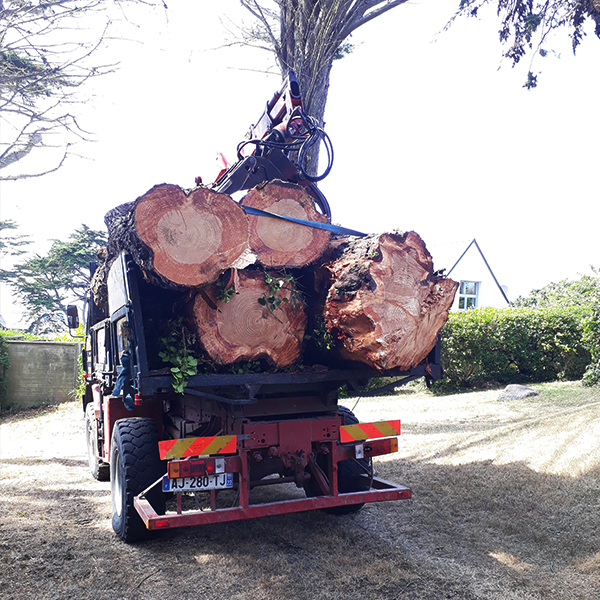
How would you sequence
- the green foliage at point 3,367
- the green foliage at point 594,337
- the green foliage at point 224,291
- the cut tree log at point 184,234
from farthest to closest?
1. the green foliage at point 3,367
2. the green foliage at point 594,337
3. the green foliage at point 224,291
4. the cut tree log at point 184,234

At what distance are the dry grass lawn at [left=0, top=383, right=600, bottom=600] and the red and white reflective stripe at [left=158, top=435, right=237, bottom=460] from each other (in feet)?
2.41

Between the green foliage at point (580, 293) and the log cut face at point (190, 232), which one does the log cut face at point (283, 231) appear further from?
the green foliage at point (580, 293)

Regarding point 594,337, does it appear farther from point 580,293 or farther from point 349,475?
point 349,475

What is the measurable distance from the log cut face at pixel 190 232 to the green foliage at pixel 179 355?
17.4 inches

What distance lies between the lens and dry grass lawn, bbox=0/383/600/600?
3283mm

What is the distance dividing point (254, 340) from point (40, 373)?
37.9ft

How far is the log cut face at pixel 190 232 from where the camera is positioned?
3.40 metres

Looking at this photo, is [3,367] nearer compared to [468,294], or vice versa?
[3,367]

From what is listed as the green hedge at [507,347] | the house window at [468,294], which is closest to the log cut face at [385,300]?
the green hedge at [507,347]

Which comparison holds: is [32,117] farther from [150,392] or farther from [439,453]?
[439,453]

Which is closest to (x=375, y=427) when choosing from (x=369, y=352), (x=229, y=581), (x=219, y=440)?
(x=369, y=352)

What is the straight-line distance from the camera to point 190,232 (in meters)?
3.50

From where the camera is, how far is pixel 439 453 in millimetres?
6355

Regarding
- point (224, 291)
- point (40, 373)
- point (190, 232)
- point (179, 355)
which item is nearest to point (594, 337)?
point (224, 291)
